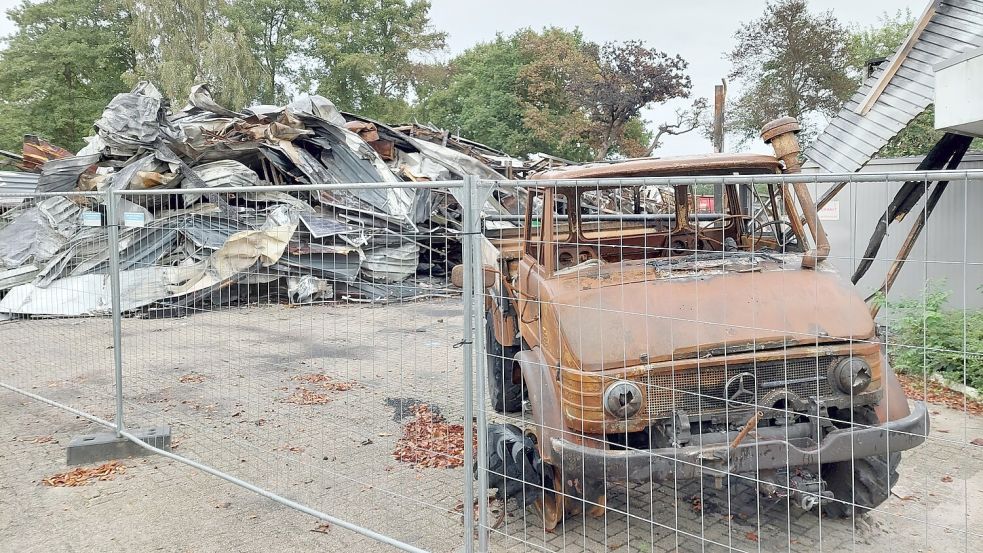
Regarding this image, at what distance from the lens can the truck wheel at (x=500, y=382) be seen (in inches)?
226

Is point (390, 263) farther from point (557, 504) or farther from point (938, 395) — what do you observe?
point (557, 504)

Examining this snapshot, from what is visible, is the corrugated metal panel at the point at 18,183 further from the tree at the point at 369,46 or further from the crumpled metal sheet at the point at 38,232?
the tree at the point at 369,46

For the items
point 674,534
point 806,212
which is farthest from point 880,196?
point 674,534

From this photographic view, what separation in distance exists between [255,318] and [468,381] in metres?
6.72

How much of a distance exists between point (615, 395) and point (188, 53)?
37.9 metres

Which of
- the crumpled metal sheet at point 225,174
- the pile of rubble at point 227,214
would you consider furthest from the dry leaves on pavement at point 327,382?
the crumpled metal sheet at point 225,174

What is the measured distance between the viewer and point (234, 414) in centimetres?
652

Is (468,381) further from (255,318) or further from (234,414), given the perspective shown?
(255,318)

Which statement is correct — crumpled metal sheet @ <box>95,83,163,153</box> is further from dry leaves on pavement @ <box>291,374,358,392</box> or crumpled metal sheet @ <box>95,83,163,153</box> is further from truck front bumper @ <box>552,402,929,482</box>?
truck front bumper @ <box>552,402,929,482</box>

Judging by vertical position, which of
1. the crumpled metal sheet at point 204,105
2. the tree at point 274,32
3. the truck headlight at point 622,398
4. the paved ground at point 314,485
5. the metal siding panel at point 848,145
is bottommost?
the paved ground at point 314,485

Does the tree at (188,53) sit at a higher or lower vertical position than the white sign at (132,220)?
higher

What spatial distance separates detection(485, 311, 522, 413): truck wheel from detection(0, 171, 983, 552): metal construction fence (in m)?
0.02

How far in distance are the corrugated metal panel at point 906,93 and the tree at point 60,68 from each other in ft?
122

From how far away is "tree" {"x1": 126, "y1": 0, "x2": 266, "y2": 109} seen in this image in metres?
34.4
